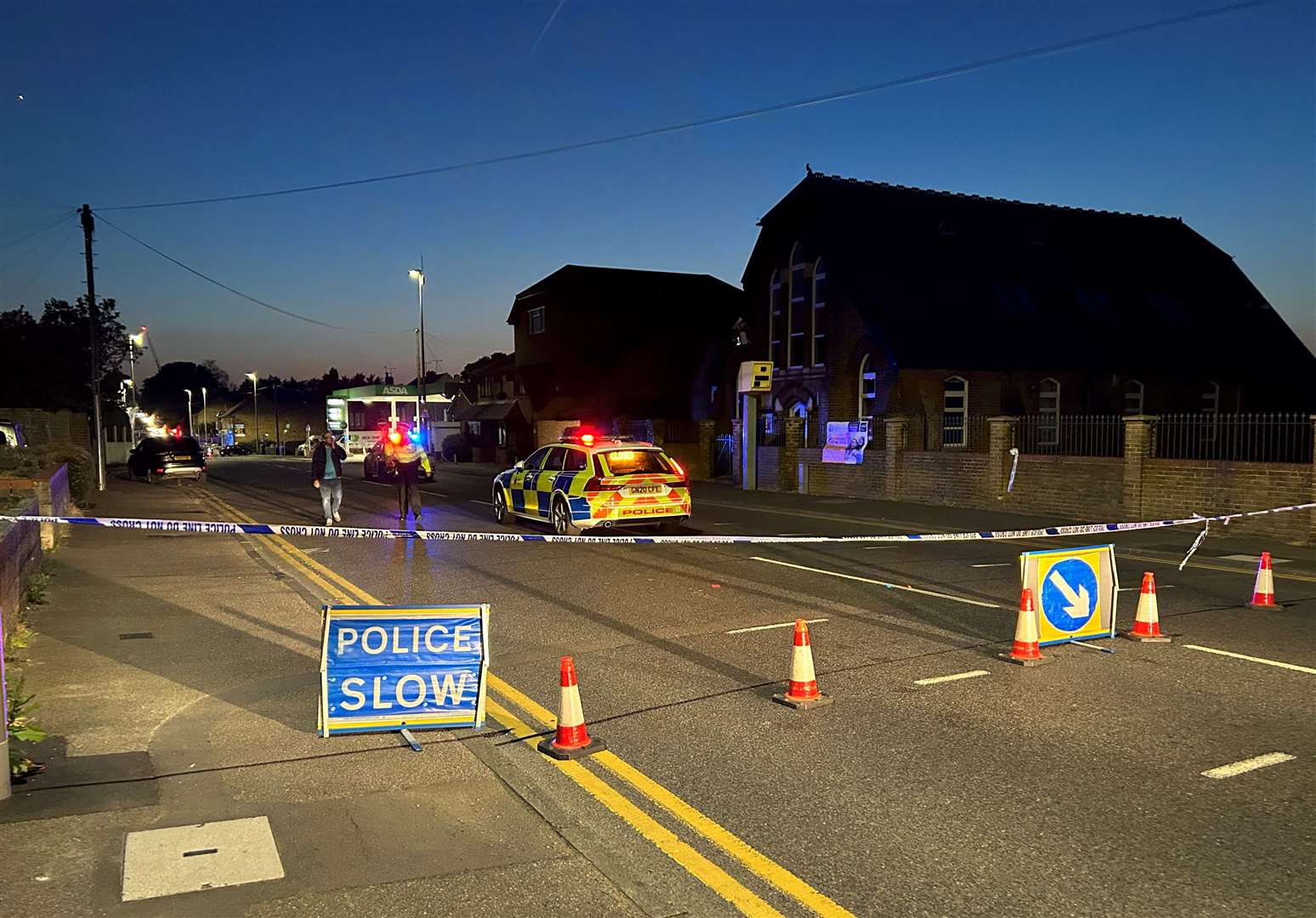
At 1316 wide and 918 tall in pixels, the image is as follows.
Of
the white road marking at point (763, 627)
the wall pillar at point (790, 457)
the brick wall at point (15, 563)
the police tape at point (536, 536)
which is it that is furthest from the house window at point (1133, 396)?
the brick wall at point (15, 563)

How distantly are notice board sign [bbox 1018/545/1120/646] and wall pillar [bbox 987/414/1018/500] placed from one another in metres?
12.7

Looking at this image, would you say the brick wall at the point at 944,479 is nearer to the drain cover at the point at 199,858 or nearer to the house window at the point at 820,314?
the house window at the point at 820,314

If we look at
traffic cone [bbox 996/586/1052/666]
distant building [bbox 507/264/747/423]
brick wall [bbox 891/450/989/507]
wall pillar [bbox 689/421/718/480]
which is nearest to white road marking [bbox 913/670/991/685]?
traffic cone [bbox 996/586/1052/666]

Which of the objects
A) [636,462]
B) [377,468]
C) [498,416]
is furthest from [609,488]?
[498,416]

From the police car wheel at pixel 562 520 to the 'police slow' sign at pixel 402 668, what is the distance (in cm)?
899

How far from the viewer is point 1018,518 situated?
60.5ft

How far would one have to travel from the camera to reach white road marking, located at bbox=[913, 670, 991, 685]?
670 cm

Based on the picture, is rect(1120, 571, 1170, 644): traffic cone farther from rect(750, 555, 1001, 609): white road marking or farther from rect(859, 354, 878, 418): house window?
rect(859, 354, 878, 418): house window

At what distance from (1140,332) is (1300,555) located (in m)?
23.2

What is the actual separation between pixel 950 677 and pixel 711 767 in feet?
8.15

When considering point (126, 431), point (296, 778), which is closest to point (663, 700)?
point (296, 778)

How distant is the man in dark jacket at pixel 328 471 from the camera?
16.8 m

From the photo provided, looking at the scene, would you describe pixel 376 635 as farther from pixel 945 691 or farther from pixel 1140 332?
pixel 1140 332

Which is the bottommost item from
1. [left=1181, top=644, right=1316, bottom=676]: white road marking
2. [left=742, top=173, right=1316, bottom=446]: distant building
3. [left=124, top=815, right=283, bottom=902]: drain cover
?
[left=124, top=815, right=283, bottom=902]: drain cover
